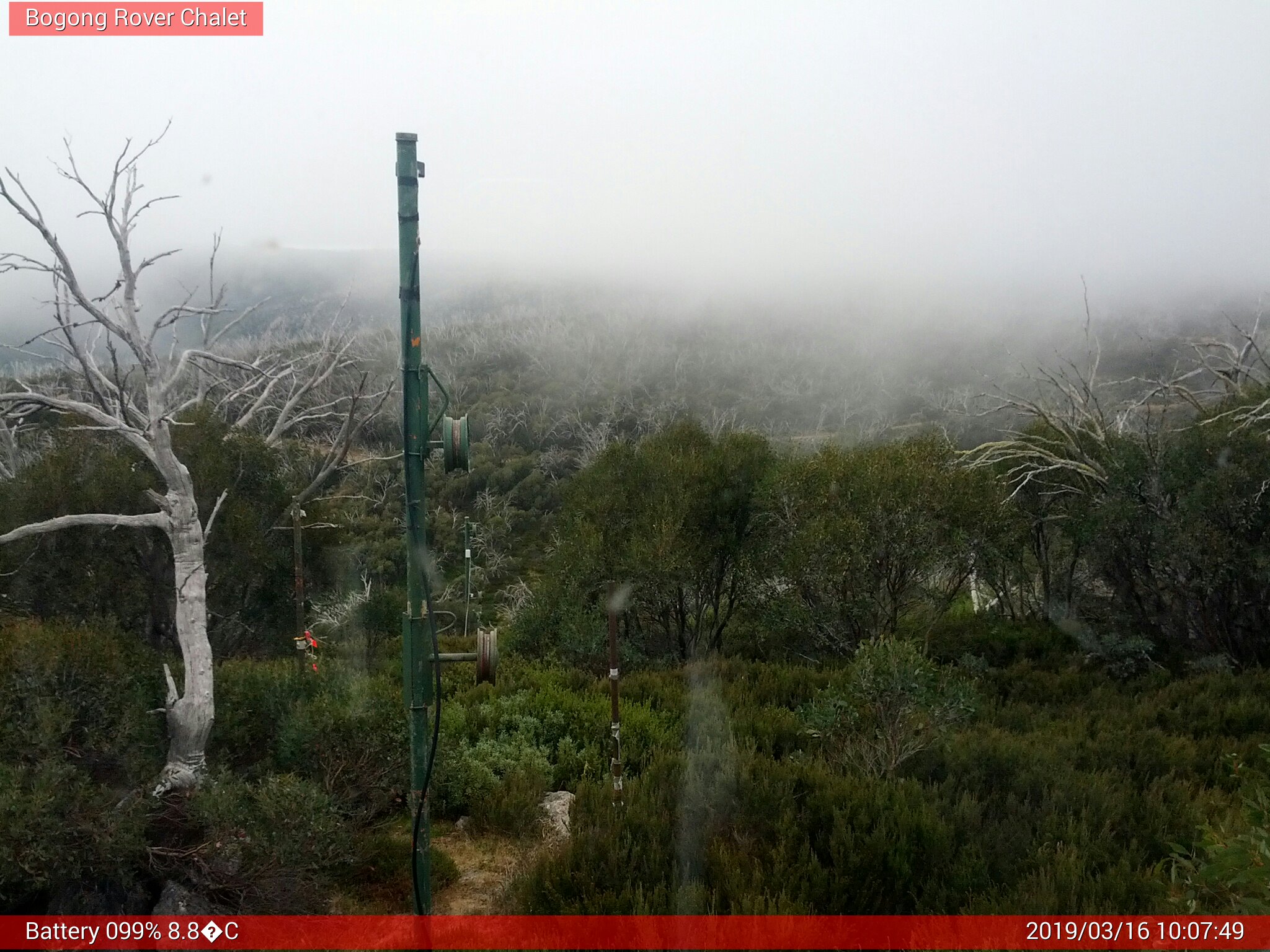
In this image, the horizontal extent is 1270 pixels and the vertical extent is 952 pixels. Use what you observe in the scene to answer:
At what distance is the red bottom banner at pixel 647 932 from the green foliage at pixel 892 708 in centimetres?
244

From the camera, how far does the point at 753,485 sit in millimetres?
15781

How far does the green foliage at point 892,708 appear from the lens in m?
7.16

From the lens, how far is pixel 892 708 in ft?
23.8

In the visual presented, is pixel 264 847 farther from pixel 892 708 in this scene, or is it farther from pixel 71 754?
pixel 892 708

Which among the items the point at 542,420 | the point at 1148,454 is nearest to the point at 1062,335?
the point at 542,420

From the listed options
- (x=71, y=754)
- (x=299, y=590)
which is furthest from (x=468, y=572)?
(x=299, y=590)

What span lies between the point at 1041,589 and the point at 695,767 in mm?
15476

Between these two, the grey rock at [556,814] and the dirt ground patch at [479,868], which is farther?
the grey rock at [556,814]

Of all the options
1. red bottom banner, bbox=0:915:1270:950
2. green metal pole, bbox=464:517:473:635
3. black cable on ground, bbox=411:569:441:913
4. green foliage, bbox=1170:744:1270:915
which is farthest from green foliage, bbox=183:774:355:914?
green foliage, bbox=1170:744:1270:915

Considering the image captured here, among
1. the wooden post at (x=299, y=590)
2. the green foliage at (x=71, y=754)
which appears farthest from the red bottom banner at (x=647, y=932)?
the wooden post at (x=299, y=590)

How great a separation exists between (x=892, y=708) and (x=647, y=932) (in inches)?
138

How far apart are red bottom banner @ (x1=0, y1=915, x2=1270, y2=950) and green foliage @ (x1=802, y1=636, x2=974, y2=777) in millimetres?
2441

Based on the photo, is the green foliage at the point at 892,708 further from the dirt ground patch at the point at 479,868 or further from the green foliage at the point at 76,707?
the green foliage at the point at 76,707

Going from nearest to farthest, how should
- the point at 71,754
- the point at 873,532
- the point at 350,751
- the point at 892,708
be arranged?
the point at 71,754 → the point at 350,751 → the point at 892,708 → the point at 873,532
